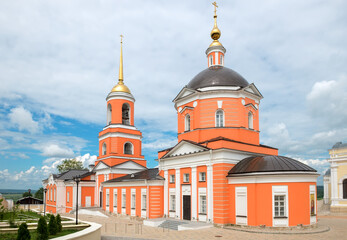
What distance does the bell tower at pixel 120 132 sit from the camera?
3466 centimetres

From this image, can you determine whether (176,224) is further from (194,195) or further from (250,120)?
(250,120)

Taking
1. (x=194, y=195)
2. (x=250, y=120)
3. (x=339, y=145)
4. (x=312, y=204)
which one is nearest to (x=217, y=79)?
(x=250, y=120)

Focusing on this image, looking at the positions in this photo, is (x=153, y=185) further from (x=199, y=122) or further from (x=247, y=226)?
(x=247, y=226)

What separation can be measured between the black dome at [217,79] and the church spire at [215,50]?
1.22 metres

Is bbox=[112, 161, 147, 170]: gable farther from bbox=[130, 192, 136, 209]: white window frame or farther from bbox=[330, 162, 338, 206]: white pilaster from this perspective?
bbox=[330, 162, 338, 206]: white pilaster

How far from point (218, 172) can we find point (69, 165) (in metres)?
42.4

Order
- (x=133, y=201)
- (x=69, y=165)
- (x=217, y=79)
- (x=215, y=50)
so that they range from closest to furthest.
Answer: (x=217, y=79) → (x=215, y=50) → (x=133, y=201) → (x=69, y=165)

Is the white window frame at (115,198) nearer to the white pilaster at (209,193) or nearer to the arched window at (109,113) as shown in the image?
the arched window at (109,113)

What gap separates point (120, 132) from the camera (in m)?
34.8

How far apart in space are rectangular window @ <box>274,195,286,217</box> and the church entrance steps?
435cm

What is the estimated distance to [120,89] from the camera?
36.1 m

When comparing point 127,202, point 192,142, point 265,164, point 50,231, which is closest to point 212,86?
point 192,142

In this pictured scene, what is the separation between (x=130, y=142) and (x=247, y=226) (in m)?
19.7

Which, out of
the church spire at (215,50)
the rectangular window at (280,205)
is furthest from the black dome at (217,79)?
the rectangular window at (280,205)
